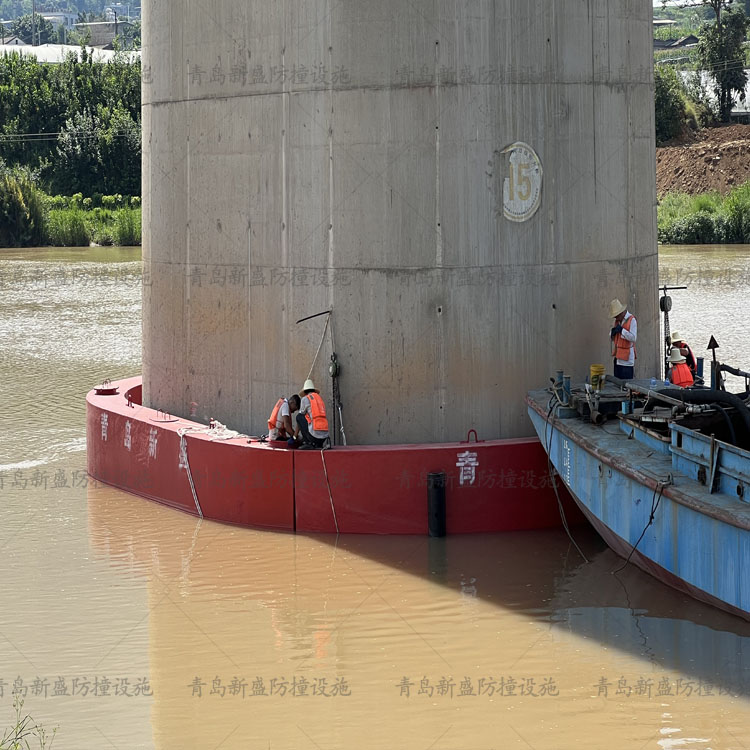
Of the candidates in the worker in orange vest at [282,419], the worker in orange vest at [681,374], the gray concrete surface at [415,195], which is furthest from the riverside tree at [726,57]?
the worker in orange vest at [282,419]

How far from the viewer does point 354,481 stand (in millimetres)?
14414

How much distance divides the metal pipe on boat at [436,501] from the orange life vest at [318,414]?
1.27m

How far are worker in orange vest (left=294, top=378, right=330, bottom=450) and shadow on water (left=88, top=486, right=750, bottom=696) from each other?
1.06 metres

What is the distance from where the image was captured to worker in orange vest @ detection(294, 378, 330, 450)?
1436cm

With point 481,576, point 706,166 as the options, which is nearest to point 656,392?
point 481,576

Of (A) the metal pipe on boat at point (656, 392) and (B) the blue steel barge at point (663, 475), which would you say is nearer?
(B) the blue steel barge at point (663, 475)

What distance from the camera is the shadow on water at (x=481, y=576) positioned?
11422mm

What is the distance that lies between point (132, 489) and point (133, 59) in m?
64.3

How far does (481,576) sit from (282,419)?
298 centimetres

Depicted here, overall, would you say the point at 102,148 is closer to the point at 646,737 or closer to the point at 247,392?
the point at 247,392

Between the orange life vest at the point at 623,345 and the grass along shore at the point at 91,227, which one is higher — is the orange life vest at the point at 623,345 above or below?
below

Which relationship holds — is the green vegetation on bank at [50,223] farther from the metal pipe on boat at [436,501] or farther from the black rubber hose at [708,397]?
the black rubber hose at [708,397]

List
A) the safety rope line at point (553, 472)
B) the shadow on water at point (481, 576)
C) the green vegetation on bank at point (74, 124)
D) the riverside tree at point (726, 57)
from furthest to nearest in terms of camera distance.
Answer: the riverside tree at point (726, 57), the green vegetation on bank at point (74, 124), the safety rope line at point (553, 472), the shadow on water at point (481, 576)

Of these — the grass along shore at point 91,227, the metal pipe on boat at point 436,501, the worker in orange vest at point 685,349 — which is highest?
the grass along shore at point 91,227
